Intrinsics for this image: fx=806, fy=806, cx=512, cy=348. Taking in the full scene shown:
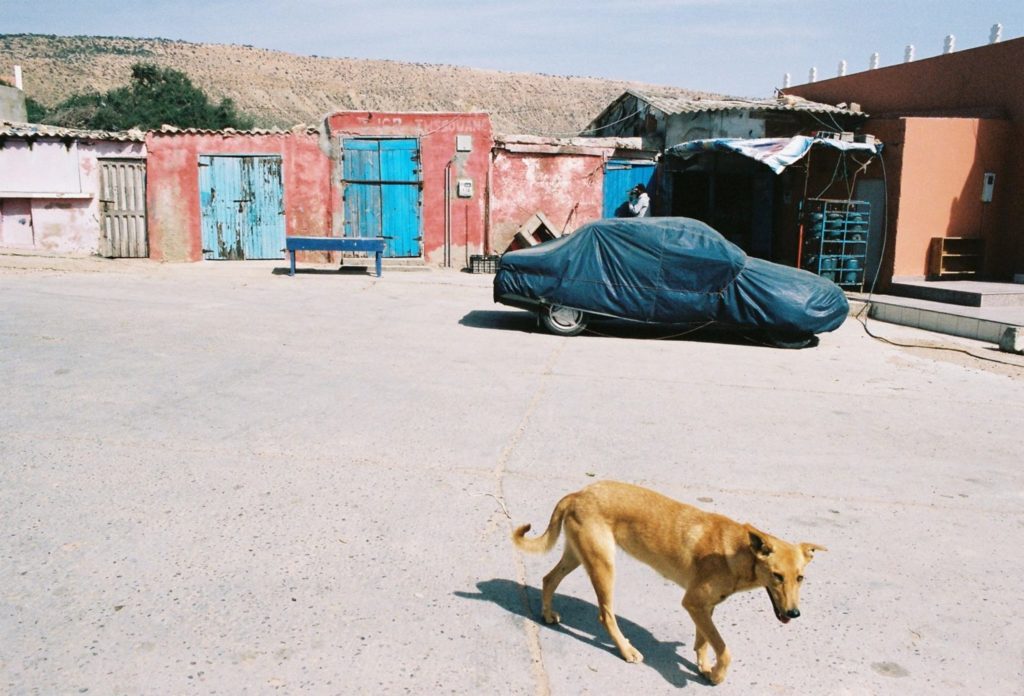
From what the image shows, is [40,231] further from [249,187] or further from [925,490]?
[925,490]

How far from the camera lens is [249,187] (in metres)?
17.9

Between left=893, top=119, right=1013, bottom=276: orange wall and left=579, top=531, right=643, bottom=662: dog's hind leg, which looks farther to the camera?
left=893, top=119, right=1013, bottom=276: orange wall

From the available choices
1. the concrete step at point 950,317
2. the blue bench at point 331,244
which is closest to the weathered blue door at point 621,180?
the blue bench at point 331,244

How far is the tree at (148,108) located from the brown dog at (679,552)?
3486 centimetres

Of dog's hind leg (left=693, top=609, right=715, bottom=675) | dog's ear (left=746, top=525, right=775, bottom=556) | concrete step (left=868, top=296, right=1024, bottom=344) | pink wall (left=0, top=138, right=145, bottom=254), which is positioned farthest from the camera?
pink wall (left=0, top=138, right=145, bottom=254)

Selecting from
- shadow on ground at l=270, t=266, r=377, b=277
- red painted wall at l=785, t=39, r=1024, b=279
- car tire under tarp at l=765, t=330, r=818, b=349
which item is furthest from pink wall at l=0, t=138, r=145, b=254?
red painted wall at l=785, t=39, r=1024, b=279

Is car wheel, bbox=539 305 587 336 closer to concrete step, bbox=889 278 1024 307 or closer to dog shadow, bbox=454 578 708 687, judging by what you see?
dog shadow, bbox=454 578 708 687

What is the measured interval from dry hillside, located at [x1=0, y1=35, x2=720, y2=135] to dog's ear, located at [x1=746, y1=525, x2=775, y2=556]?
51056 mm

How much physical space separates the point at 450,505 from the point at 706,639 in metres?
2.10

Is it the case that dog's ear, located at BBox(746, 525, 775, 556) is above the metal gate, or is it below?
below

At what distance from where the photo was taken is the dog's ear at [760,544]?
9.56ft

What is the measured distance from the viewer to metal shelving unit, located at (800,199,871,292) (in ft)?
52.5

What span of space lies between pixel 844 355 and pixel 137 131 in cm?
1519

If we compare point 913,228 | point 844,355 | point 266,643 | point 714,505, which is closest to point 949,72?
point 913,228
